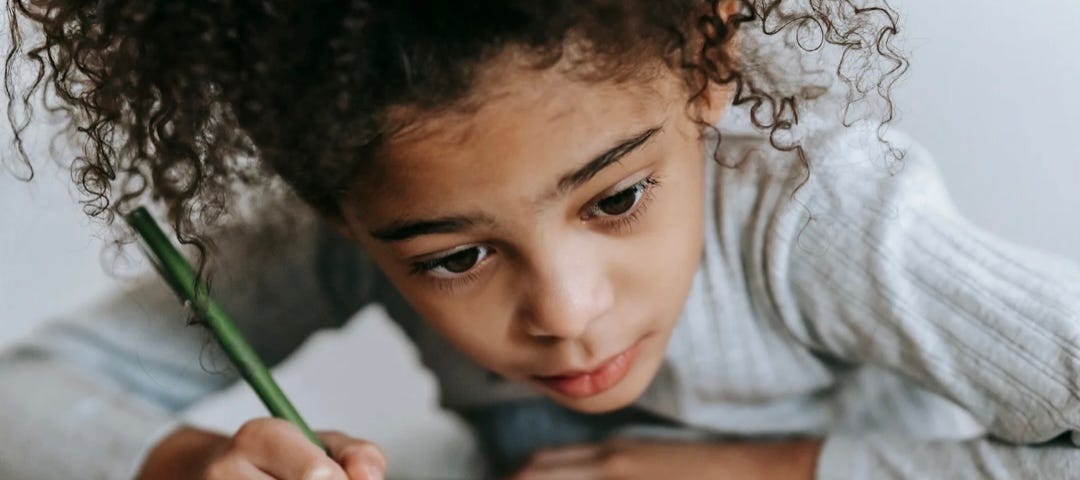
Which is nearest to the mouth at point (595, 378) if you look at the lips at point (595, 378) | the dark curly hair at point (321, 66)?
the lips at point (595, 378)

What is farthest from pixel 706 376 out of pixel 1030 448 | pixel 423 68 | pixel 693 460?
pixel 423 68

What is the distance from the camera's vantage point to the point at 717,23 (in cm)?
37

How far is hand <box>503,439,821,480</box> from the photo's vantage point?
0.52 metres

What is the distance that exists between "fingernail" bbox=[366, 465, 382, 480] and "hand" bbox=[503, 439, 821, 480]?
15 cm

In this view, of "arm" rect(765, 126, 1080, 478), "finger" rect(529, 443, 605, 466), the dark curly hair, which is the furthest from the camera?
"finger" rect(529, 443, 605, 466)

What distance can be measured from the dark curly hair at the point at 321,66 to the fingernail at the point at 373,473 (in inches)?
3.7

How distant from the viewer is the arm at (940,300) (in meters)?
0.43

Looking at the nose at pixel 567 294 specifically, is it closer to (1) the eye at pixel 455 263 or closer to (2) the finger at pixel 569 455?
(1) the eye at pixel 455 263

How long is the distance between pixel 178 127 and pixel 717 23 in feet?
0.57

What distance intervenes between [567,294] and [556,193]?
40 mm

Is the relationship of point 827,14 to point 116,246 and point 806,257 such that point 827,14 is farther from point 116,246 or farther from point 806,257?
point 116,246

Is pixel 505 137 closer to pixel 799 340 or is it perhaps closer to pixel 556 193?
pixel 556 193

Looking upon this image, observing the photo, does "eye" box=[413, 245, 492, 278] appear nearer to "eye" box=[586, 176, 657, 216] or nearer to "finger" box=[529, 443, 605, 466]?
"eye" box=[586, 176, 657, 216]

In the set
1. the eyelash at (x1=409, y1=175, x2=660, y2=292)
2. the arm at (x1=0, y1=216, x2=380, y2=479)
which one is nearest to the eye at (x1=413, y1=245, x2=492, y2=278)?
the eyelash at (x1=409, y1=175, x2=660, y2=292)
